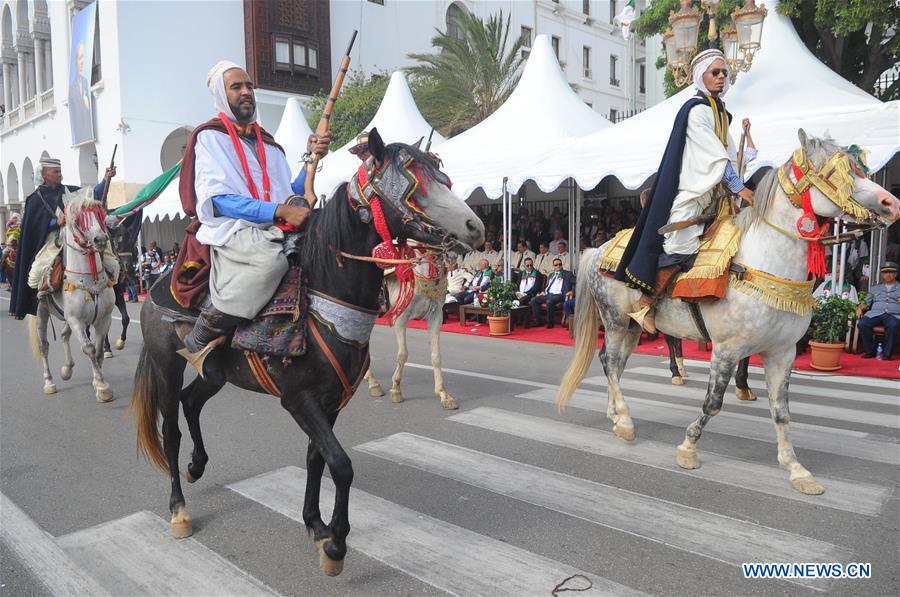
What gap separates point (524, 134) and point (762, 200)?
378 inches

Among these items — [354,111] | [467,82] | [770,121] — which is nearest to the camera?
[770,121]

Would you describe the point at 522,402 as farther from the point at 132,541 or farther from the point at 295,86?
the point at 295,86

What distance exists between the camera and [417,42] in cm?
3809

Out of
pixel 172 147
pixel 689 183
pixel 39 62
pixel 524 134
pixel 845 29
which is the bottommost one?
pixel 689 183

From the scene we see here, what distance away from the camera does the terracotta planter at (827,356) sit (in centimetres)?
807

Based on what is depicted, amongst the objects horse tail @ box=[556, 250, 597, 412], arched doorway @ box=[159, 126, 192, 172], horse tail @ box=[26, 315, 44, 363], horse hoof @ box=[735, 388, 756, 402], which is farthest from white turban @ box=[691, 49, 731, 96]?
arched doorway @ box=[159, 126, 192, 172]

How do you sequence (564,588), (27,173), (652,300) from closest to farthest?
(564,588) < (652,300) < (27,173)

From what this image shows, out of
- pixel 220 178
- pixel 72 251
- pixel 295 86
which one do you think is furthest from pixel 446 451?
pixel 295 86

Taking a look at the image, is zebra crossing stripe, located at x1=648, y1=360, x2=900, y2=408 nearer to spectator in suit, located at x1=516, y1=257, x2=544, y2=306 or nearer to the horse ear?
spectator in suit, located at x1=516, y1=257, x2=544, y2=306

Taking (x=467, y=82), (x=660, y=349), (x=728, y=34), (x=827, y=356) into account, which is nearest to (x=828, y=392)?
(x=827, y=356)

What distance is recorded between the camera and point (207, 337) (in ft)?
Result: 10.8

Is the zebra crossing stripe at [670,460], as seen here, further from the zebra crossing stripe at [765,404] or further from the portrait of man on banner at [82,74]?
the portrait of man on banner at [82,74]

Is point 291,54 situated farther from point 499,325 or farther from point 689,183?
point 689,183

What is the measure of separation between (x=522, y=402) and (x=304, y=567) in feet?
12.4
